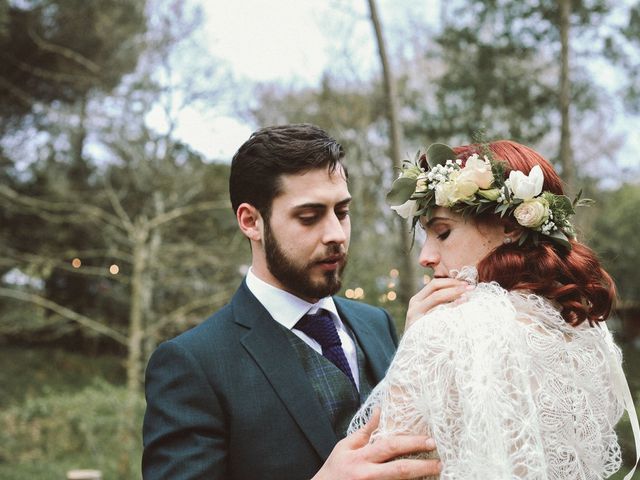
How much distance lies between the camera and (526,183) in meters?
2.13

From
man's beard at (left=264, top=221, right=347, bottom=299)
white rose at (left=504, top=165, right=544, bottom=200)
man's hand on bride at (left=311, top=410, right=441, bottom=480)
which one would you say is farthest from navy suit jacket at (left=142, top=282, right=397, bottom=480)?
white rose at (left=504, top=165, right=544, bottom=200)

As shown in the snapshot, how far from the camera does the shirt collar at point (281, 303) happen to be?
102 inches

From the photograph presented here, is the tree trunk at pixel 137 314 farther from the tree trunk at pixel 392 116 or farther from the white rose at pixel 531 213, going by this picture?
the white rose at pixel 531 213

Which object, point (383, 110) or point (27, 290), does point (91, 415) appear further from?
point (383, 110)

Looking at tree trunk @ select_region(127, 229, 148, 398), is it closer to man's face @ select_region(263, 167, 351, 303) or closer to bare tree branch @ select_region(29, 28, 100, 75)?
bare tree branch @ select_region(29, 28, 100, 75)

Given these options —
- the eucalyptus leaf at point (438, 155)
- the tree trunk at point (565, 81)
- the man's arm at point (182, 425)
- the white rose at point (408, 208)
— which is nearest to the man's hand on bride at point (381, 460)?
the man's arm at point (182, 425)

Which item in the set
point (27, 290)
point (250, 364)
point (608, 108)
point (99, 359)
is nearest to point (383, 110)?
point (608, 108)

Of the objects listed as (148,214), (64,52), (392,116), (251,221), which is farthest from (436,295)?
(64,52)

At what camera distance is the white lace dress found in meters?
1.75

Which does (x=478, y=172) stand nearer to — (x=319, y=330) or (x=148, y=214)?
(x=319, y=330)

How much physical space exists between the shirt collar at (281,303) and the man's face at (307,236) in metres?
0.03

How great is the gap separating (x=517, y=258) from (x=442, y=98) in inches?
425

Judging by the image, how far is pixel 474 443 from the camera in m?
1.74

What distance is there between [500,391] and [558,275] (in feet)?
1.62
